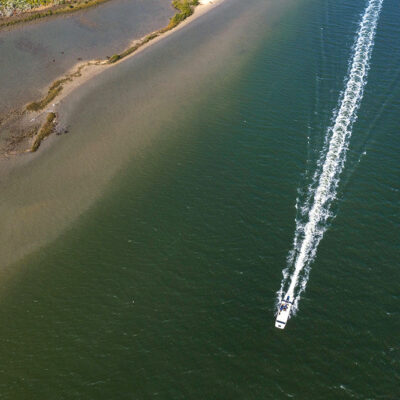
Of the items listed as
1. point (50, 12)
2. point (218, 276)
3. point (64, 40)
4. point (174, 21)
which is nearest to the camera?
point (218, 276)

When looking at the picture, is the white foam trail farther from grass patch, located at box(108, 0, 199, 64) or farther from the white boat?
grass patch, located at box(108, 0, 199, 64)

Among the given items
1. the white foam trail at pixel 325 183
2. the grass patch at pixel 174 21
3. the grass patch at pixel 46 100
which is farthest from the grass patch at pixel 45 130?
the white foam trail at pixel 325 183

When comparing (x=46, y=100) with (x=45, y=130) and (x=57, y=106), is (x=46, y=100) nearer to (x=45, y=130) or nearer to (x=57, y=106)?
(x=57, y=106)

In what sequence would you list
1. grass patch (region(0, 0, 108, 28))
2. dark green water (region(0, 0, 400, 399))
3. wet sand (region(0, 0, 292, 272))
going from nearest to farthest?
dark green water (region(0, 0, 400, 399)) < wet sand (region(0, 0, 292, 272)) < grass patch (region(0, 0, 108, 28))

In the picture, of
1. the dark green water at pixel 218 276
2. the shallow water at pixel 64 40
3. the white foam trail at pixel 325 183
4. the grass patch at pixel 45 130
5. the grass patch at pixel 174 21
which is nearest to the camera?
the dark green water at pixel 218 276

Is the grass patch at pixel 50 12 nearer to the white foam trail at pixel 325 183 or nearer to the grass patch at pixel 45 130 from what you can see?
the grass patch at pixel 45 130

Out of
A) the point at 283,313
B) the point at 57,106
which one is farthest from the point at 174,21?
the point at 283,313

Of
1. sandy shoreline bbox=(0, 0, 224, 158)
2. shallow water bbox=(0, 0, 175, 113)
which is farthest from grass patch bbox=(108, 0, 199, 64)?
shallow water bbox=(0, 0, 175, 113)
